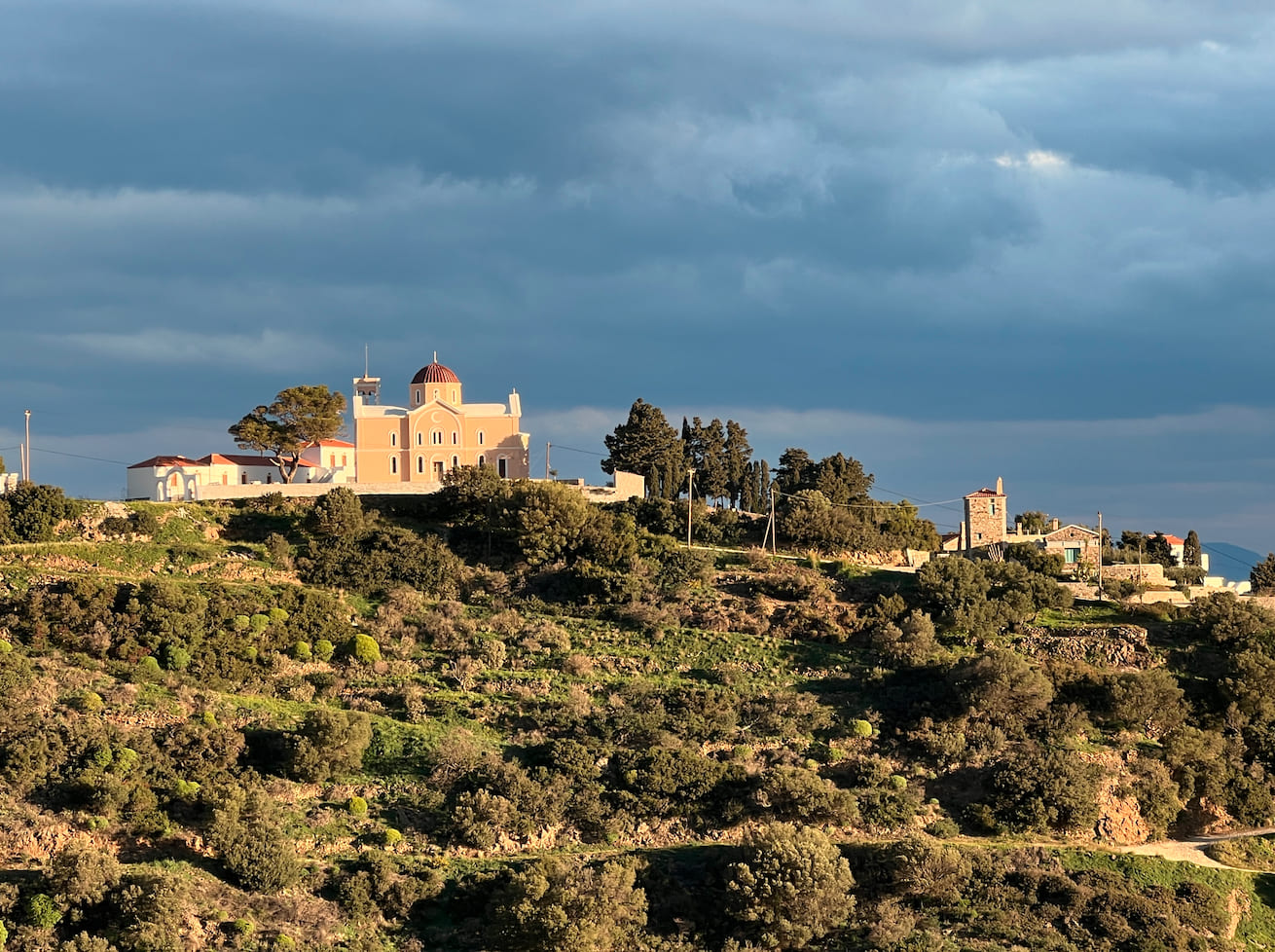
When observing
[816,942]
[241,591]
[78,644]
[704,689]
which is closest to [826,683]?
[704,689]

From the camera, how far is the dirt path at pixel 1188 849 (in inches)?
1767

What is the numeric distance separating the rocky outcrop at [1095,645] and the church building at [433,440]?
32633mm

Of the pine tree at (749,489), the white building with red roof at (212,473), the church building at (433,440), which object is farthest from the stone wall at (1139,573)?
the white building with red roof at (212,473)

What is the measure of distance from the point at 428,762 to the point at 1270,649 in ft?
111

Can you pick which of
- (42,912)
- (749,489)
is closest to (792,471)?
(749,489)

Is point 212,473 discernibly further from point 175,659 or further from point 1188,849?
point 1188,849

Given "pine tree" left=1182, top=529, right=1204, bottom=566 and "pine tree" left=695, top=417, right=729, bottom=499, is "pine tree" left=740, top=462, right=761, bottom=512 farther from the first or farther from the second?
"pine tree" left=1182, top=529, right=1204, bottom=566

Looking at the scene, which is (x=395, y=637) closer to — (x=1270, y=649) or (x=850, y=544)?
(x=850, y=544)

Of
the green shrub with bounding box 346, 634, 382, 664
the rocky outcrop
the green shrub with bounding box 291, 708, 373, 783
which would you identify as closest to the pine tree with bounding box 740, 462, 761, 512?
the rocky outcrop

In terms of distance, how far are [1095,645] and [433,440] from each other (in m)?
38.7

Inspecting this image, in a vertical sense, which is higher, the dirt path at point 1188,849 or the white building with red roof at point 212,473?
the white building with red roof at point 212,473

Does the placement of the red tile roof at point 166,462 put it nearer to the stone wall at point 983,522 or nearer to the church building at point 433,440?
the church building at point 433,440

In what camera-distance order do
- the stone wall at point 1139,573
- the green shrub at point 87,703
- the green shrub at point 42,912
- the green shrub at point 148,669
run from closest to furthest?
the green shrub at point 42,912, the green shrub at point 87,703, the green shrub at point 148,669, the stone wall at point 1139,573

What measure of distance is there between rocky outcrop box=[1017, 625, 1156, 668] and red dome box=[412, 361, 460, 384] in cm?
3767
